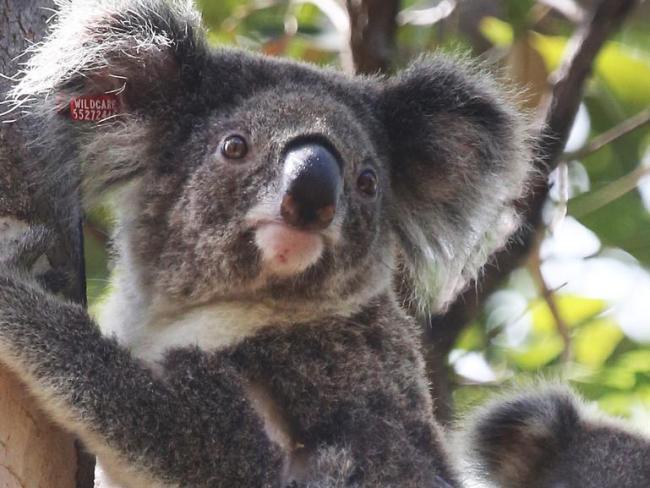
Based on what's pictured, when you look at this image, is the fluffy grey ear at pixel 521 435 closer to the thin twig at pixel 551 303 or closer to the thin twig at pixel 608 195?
the thin twig at pixel 551 303

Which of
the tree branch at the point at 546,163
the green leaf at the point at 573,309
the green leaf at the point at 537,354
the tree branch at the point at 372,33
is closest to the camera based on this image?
the tree branch at the point at 546,163

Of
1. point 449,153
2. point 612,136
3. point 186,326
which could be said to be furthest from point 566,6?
point 186,326

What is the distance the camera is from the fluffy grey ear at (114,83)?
358 cm

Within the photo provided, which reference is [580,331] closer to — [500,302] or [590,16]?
[500,302]

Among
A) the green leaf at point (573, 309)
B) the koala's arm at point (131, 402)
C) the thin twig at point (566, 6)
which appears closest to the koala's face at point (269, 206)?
the koala's arm at point (131, 402)

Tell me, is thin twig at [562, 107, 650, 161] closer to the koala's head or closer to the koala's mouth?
the koala's head

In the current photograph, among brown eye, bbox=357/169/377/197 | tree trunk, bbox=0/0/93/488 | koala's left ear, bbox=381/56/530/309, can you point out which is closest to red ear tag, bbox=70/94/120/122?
tree trunk, bbox=0/0/93/488

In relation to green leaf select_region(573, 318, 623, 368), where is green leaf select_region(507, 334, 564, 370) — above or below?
above

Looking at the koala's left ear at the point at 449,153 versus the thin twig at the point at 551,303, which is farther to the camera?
the thin twig at the point at 551,303

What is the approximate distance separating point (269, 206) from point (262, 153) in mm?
216

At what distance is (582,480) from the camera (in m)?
3.92

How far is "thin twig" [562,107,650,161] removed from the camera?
5.11 metres

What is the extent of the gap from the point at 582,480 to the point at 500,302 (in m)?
2.02

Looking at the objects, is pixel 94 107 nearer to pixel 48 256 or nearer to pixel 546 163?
pixel 48 256
